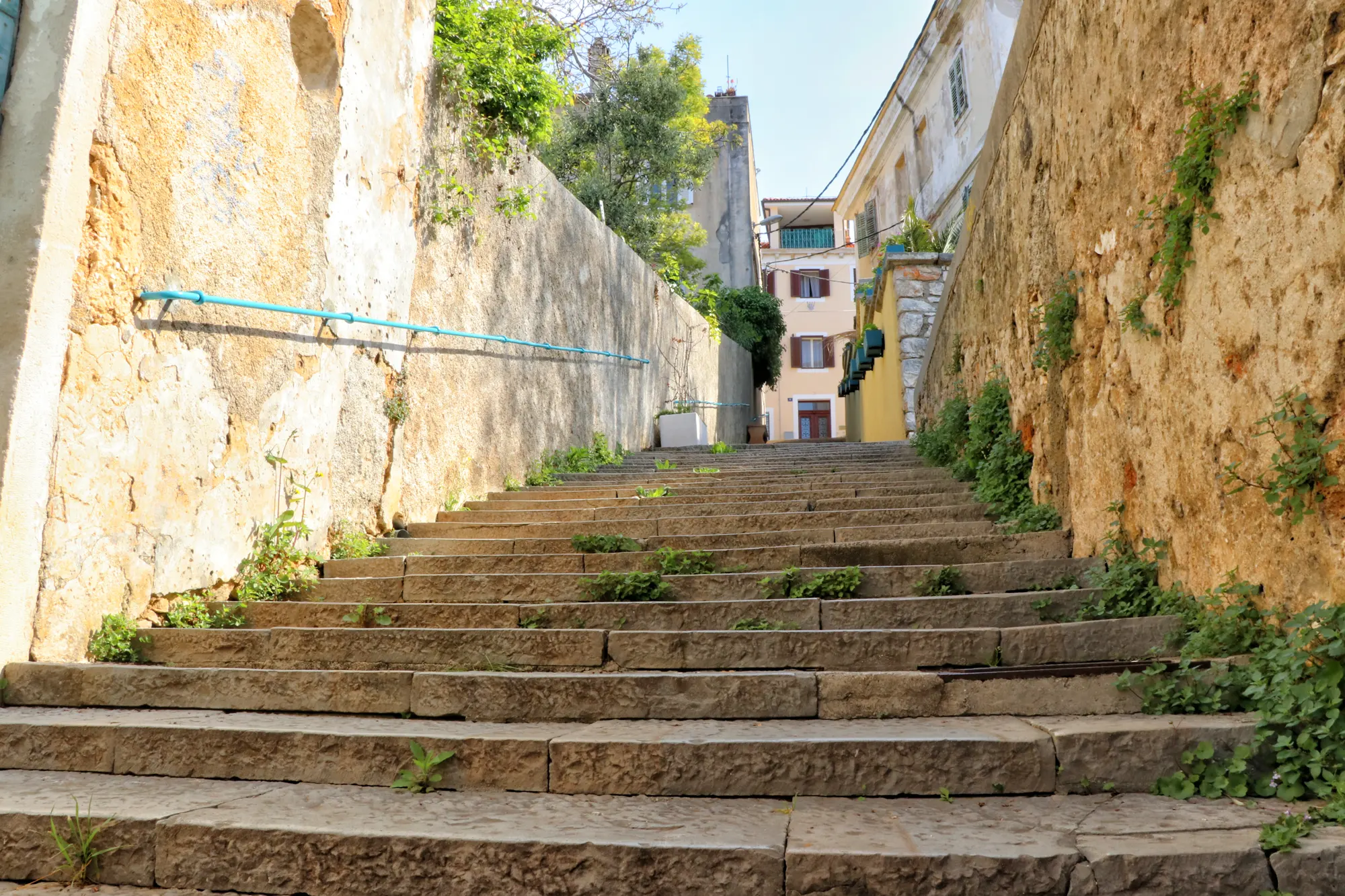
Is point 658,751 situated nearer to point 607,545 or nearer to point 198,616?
point 607,545

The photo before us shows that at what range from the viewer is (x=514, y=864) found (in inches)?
94.3

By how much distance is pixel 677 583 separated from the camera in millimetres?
4348

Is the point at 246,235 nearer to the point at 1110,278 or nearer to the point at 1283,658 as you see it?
the point at 1110,278

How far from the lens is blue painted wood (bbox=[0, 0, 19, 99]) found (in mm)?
3840

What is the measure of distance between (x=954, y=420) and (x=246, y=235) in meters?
4.49

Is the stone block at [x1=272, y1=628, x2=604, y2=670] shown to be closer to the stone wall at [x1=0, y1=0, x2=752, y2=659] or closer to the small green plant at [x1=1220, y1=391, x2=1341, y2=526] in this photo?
the stone wall at [x1=0, y1=0, x2=752, y2=659]

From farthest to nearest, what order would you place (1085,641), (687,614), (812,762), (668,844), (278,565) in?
(278,565) → (687,614) → (1085,641) → (812,762) → (668,844)

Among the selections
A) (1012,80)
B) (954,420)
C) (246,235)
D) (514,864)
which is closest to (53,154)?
(246,235)

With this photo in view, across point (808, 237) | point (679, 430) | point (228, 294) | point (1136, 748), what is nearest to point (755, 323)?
point (808, 237)

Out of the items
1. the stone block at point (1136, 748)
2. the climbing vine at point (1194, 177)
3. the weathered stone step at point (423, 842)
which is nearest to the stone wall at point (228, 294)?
the weathered stone step at point (423, 842)

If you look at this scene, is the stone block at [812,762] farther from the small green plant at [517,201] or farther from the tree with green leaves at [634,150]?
the tree with green leaves at [634,150]

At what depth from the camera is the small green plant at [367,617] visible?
14.0 feet

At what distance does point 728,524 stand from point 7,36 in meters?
4.03

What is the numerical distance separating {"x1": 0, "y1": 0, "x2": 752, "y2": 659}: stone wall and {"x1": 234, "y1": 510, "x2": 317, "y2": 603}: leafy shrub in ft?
0.28
